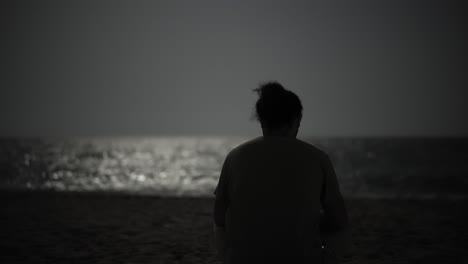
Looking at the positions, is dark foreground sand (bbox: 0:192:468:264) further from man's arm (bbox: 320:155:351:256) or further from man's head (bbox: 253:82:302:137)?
man's head (bbox: 253:82:302:137)

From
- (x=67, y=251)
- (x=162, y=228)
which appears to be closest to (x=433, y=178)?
(x=162, y=228)

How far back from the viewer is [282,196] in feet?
6.59

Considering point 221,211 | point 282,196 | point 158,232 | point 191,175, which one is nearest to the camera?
point 282,196

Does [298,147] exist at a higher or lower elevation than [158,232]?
higher

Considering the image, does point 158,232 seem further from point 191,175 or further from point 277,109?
point 191,175

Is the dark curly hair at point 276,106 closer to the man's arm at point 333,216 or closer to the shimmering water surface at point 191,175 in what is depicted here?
the man's arm at point 333,216

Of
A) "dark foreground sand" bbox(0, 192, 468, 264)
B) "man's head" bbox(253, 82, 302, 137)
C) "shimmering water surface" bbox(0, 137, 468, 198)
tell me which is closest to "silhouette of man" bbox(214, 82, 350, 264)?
"man's head" bbox(253, 82, 302, 137)

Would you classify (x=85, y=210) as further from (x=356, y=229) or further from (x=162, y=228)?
(x=356, y=229)

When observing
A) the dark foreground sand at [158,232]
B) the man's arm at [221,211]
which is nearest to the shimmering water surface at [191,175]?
the dark foreground sand at [158,232]

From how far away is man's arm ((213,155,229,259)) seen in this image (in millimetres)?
2203

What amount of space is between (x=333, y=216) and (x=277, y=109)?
653mm

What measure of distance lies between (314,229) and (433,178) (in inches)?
1216

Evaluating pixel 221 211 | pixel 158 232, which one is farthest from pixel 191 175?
pixel 221 211

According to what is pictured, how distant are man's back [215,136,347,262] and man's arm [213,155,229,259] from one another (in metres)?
0.12
